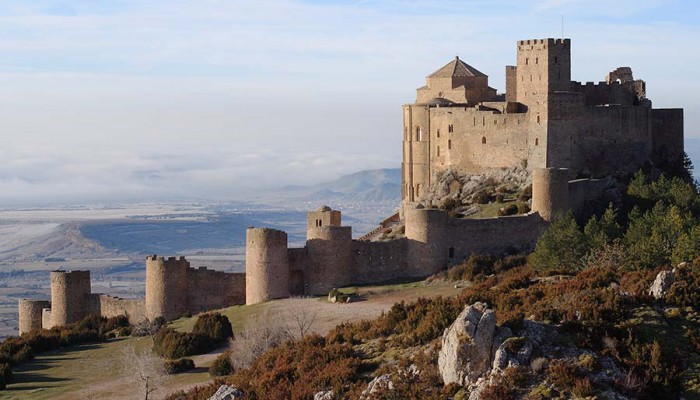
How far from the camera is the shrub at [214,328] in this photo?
40.9 meters

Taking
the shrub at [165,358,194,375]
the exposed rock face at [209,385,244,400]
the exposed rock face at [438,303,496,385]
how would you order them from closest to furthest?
the exposed rock face at [438,303,496,385] → the exposed rock face at [209,385,244,400] → the shrub at [165,358,194,375]

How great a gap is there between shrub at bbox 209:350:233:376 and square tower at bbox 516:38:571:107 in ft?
71.8

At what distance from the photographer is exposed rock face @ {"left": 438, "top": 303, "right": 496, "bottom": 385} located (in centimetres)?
2391

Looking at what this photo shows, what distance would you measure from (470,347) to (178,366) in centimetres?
1480

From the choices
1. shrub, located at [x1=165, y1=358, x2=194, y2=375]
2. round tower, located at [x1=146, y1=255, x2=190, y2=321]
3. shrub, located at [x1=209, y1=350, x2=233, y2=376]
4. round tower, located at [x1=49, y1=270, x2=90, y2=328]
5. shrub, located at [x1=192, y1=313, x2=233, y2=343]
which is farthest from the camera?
round tower, located at [x1=49, y1=270, x2=90, y2=328]

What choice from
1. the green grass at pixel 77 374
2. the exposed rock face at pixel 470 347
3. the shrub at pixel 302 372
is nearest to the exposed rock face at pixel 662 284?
the exposed rock face at pixel 470 347

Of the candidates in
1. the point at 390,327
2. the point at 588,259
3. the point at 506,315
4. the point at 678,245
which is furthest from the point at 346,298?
the point at 506,315

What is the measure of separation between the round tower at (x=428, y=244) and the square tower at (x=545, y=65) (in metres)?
8.68

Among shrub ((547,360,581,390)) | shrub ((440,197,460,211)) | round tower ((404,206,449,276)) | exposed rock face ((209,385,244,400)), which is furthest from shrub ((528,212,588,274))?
shrub ((547,360,581,390))

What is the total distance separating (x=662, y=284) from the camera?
89.0 feet

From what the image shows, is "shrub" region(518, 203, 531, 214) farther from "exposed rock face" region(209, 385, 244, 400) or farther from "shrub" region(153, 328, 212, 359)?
"exposed rock face" region(209, 385, 244, 400)

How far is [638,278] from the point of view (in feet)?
95.0

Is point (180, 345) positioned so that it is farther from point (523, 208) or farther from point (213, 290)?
point (523, 208)

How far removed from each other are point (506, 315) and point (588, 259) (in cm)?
1726
